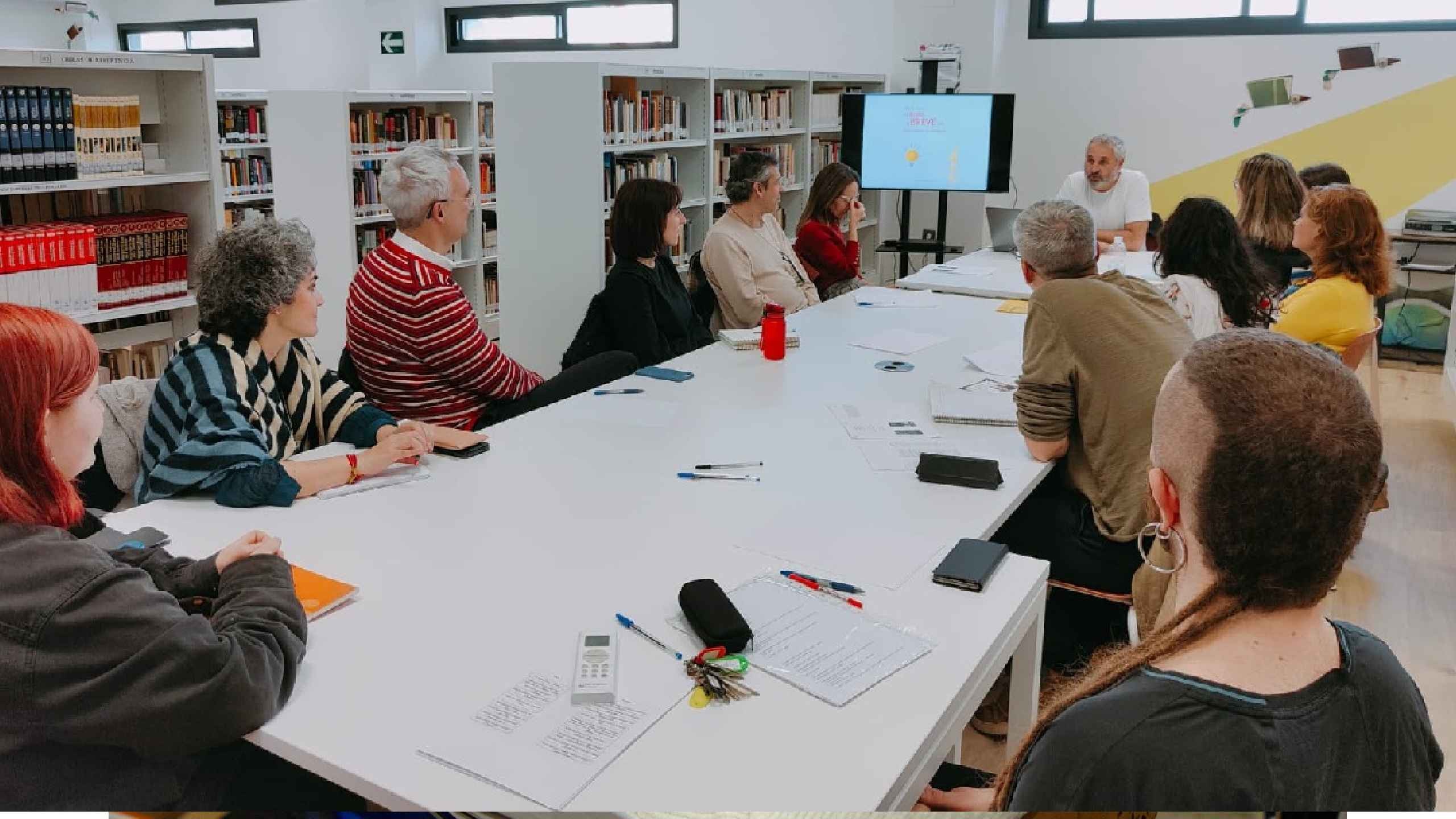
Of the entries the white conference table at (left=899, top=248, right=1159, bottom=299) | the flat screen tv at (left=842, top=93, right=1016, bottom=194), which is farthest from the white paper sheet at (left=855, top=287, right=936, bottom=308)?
the flat screen tv at (left=842, top=93, right=1016, bottom=194)

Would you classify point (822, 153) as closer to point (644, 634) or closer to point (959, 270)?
point (959, 270)

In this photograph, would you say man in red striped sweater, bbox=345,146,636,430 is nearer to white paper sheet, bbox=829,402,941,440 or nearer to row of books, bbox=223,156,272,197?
white paper sheet, bbox=829,402,941,440

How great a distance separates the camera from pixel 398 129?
19.9 ft

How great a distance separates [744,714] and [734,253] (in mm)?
3188

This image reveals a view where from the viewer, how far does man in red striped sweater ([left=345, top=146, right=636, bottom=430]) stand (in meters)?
2.93

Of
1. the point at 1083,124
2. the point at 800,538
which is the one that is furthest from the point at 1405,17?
the point at 800,538

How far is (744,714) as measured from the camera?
1.38 meters

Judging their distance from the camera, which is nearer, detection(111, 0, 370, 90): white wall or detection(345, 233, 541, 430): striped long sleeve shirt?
detection(345, 233, 541, 430): striped long sleeve shirt

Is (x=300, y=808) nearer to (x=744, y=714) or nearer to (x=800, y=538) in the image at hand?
(x=744, y=714)

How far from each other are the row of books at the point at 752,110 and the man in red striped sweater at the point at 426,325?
9.88 feet

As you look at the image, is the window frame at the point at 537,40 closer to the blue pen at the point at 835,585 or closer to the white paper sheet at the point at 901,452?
the white paper sheet at the point at 901,452

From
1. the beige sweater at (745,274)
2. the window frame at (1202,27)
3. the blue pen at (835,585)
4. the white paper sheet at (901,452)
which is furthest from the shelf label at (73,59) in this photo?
the window frame at (1202,27)

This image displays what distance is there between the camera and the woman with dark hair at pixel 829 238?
503cm

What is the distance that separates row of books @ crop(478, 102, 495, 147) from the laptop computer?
2800 millimetres
